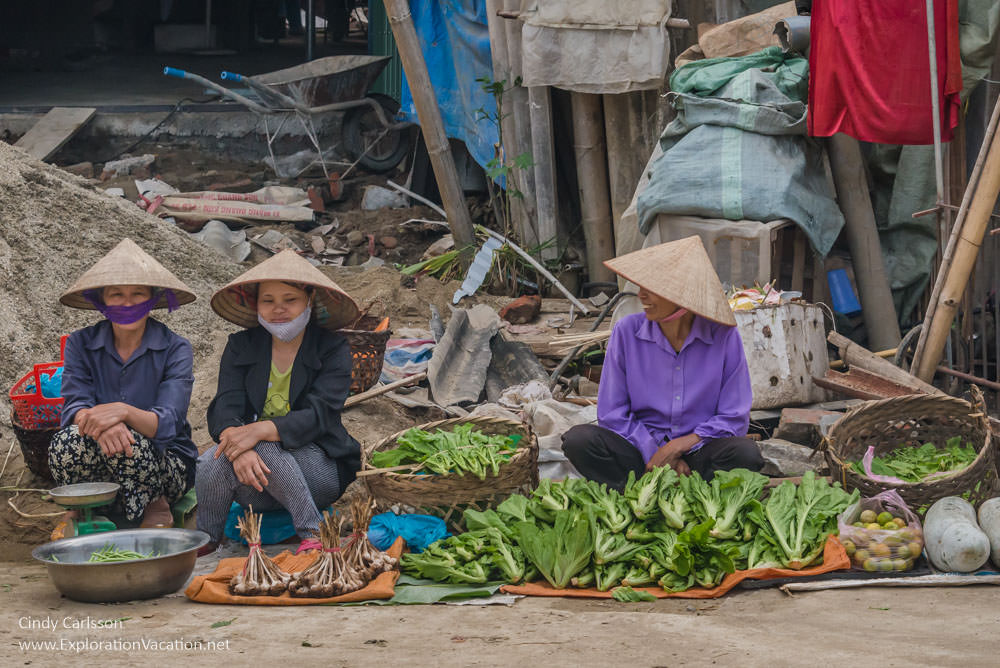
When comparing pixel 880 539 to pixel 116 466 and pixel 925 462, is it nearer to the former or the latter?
pixel 925 462

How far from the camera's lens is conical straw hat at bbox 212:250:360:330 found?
4.20 m

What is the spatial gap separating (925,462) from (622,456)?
1.15m

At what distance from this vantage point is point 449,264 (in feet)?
27.8

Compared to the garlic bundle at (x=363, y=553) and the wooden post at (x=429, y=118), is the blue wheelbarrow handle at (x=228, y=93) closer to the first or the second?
the wooden post at (x=429, y=118)

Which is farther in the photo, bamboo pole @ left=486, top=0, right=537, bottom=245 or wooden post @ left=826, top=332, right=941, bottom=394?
bamboo pole @ left=486, top=0, right=537, bottom=245

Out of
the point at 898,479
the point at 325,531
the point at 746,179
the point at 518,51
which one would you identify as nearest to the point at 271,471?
the point at 325,531

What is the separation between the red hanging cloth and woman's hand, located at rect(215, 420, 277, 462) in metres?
3.45

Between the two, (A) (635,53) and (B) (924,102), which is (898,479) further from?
(A) (635,53)

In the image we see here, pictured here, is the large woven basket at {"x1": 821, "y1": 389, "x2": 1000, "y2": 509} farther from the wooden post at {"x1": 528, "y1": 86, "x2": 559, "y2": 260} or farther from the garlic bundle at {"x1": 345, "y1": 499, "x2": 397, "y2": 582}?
the wooden post at {"x1": 528, "y1": 86, "x2": 559, "y2": 260}

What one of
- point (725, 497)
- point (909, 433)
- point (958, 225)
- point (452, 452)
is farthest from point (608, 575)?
point (958, 225)

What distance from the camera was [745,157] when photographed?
609cm

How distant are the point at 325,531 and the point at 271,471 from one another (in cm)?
54

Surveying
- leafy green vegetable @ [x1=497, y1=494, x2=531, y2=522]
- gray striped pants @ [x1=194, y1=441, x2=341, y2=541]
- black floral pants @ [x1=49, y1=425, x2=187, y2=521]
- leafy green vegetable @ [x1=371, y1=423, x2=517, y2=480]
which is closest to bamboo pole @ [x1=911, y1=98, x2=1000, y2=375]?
leafy green vegetable @ [x1=371, y1=423, x2=517, y2=480]

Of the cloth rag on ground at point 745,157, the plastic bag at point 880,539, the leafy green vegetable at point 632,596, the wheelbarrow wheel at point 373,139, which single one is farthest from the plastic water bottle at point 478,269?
the leafy green vegetable at point 632,596
